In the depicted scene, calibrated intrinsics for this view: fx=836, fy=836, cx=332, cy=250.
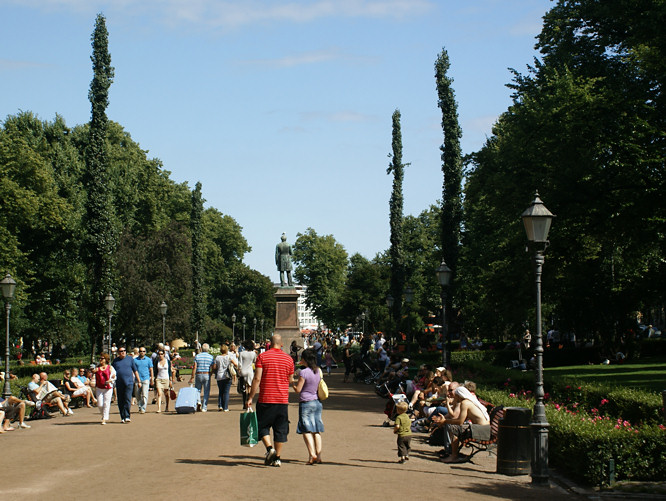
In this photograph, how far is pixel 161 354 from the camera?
22.2 m

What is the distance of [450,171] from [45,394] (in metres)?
31.7

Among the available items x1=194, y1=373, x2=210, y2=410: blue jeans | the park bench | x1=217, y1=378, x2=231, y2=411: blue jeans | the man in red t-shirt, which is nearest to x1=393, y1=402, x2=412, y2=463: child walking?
the park bench

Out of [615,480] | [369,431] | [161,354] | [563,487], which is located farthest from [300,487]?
[161,354]

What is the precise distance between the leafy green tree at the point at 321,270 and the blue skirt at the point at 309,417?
282ft

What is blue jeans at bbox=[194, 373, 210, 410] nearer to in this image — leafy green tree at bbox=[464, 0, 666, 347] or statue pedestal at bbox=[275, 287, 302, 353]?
leafy green tree at bbox=[464, 0, 666, 347]

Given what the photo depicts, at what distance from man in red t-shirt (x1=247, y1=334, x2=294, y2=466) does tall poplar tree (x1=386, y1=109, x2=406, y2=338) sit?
4898 centimetres

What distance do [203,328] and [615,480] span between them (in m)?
64.1

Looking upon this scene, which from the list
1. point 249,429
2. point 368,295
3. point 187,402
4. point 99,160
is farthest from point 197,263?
point 249,429

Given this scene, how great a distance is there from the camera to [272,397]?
12344 millimetres

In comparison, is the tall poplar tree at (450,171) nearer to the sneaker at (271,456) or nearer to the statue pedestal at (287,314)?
the statue pedestal at (287,314)

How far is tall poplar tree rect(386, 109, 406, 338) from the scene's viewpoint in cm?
6159

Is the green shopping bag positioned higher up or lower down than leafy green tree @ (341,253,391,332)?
lower down

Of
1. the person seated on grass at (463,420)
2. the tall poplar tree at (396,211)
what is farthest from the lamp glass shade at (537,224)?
the tall poplar tree at (396,211)

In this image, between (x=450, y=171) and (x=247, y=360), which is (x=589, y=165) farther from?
(x=450, y=171)
